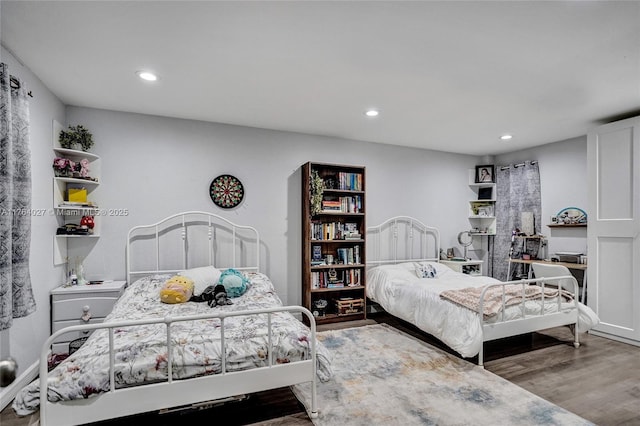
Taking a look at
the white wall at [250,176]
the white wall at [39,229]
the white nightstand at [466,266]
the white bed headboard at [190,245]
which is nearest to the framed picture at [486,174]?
the white wall at [250,176]

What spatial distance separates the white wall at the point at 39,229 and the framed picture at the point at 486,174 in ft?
19.4

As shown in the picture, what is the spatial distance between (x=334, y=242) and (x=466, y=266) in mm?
2345

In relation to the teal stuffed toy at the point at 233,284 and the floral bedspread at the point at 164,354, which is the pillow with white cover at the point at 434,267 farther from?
the floral bedspread at the point at 164,354

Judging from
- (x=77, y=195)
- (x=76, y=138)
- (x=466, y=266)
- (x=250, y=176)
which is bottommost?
(x=466, y=266)

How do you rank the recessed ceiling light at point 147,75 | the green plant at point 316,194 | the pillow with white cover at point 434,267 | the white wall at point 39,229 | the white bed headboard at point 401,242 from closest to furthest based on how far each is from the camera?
the white wall at point 39,229 < the recessed ceiling light at point 147,75 < the green plant at point 316,194 < the pillow with white cover at point 434,267 < the white bed headboard at point 401,242

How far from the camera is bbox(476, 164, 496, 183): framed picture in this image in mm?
5676

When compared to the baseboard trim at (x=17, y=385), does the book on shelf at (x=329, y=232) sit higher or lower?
higher

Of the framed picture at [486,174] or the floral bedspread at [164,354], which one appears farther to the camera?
the framed picture at [486,174]

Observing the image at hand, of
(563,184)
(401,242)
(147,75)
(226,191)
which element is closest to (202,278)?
(226,191)

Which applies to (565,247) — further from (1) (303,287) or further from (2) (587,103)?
(1) (303,287)

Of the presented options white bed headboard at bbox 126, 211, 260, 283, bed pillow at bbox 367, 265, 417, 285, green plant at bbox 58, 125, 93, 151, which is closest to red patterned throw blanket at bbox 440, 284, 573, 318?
bed pillow at bbox 367, 265, 417, 285

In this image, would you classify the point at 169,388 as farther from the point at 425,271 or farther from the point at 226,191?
the point at 425,271

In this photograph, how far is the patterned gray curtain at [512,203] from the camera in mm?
5086

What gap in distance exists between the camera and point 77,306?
310 centimetres
